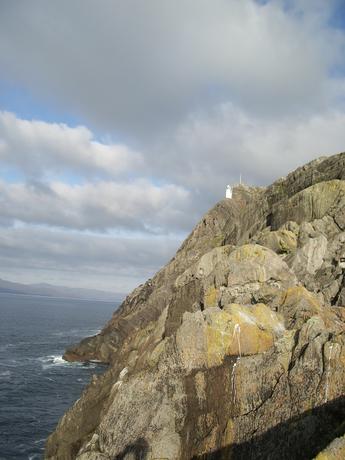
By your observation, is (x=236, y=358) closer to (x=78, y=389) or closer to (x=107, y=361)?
(x=78, y=389)

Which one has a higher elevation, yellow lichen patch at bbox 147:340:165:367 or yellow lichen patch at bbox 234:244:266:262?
yellow lichen patch at bbox 234:244:266:262

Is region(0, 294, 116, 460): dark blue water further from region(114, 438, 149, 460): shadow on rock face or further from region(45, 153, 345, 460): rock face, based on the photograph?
region(114, 438, 149, 460): shadow on rock face

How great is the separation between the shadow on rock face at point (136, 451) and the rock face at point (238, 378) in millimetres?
65

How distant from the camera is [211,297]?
130 ft

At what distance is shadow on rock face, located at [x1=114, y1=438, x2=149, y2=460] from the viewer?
1019 inches

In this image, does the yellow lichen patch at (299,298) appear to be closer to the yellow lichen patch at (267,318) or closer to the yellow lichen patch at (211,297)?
the yellow lichen patch at (267,318)

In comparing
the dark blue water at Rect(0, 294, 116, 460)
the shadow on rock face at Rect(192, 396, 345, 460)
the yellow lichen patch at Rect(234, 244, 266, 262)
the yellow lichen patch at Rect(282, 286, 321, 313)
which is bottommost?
the dark blue water at Rect(0, 294, 116, 460)

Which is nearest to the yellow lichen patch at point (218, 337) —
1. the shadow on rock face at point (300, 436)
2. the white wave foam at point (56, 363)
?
the shadow on rock face at point (300, 436)

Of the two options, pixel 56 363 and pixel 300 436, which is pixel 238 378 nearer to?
pixel 300 436

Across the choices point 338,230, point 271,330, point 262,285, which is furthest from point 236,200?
point 271,330

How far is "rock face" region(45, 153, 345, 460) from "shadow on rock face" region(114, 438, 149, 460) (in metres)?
0.07

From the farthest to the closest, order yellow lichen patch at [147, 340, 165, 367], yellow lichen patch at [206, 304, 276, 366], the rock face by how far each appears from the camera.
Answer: yellow lichen patch at [147, 340, 165, 367] → yellow lichen patch at [206, 304, 276, 366] → the rock face

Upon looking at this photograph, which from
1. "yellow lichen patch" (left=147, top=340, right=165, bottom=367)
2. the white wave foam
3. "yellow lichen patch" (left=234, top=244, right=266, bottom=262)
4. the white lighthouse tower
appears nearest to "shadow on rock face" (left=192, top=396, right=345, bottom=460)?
"yellow lichen patch" (left=147, top=340, right=165, bottom=367)

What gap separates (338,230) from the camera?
51531mm
